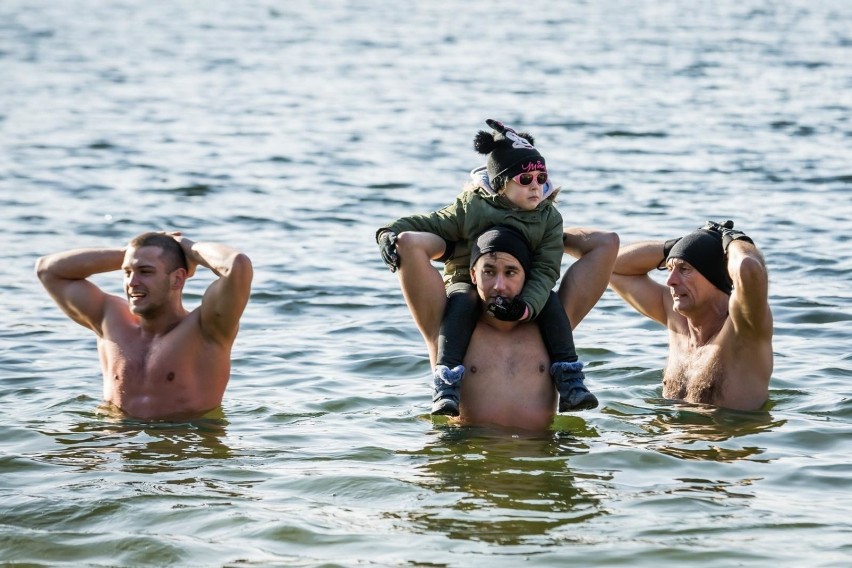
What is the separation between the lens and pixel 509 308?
794 centimetres

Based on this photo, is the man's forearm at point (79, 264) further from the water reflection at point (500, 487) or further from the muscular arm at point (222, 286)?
the water reflection at point (500, 487)

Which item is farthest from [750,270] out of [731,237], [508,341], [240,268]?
[240,268]

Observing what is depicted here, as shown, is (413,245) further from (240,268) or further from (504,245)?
(240,268)

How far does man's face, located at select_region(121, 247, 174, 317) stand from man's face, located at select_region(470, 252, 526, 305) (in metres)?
2.04

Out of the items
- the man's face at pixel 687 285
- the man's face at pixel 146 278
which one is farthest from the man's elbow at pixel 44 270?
the man's face at pixel 687 285

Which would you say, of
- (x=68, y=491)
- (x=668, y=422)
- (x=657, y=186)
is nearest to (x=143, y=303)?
(x=68, y=491)

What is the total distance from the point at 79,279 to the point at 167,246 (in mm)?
798

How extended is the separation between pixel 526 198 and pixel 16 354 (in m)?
5.07

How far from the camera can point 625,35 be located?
3809cm

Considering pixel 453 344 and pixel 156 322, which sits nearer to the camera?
pixel 453 344

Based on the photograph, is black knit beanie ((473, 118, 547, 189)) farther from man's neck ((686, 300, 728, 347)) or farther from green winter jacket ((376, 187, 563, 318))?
man's neck ((686, 300, 728, 347))

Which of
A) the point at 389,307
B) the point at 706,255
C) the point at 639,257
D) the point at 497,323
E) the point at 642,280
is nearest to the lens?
the point at 497,323

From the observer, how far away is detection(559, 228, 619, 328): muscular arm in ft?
27.5

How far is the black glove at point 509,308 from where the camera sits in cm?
794
